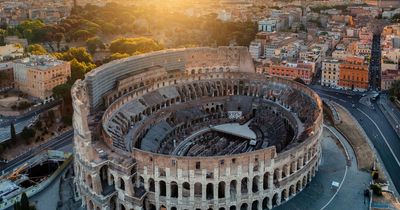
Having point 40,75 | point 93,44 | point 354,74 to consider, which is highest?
point 93,44

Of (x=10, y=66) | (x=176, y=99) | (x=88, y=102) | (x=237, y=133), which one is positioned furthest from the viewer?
(x=10, y=66)

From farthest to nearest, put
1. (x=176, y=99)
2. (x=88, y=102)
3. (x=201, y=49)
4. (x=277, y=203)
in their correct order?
(x=201, y=49) < (x=176, y=99) < (x=88, y=102) < (x=277, y=203)

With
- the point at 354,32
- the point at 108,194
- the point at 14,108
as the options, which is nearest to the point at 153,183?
the point at 108,194

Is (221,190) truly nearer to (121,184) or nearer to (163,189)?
(163,189)

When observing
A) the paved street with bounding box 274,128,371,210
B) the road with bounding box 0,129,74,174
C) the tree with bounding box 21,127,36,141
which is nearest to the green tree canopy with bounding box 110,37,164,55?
the road with bounding box 0,129,74,174

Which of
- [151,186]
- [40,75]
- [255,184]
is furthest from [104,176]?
[40,75]

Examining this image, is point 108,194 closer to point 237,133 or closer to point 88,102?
point 88,102
